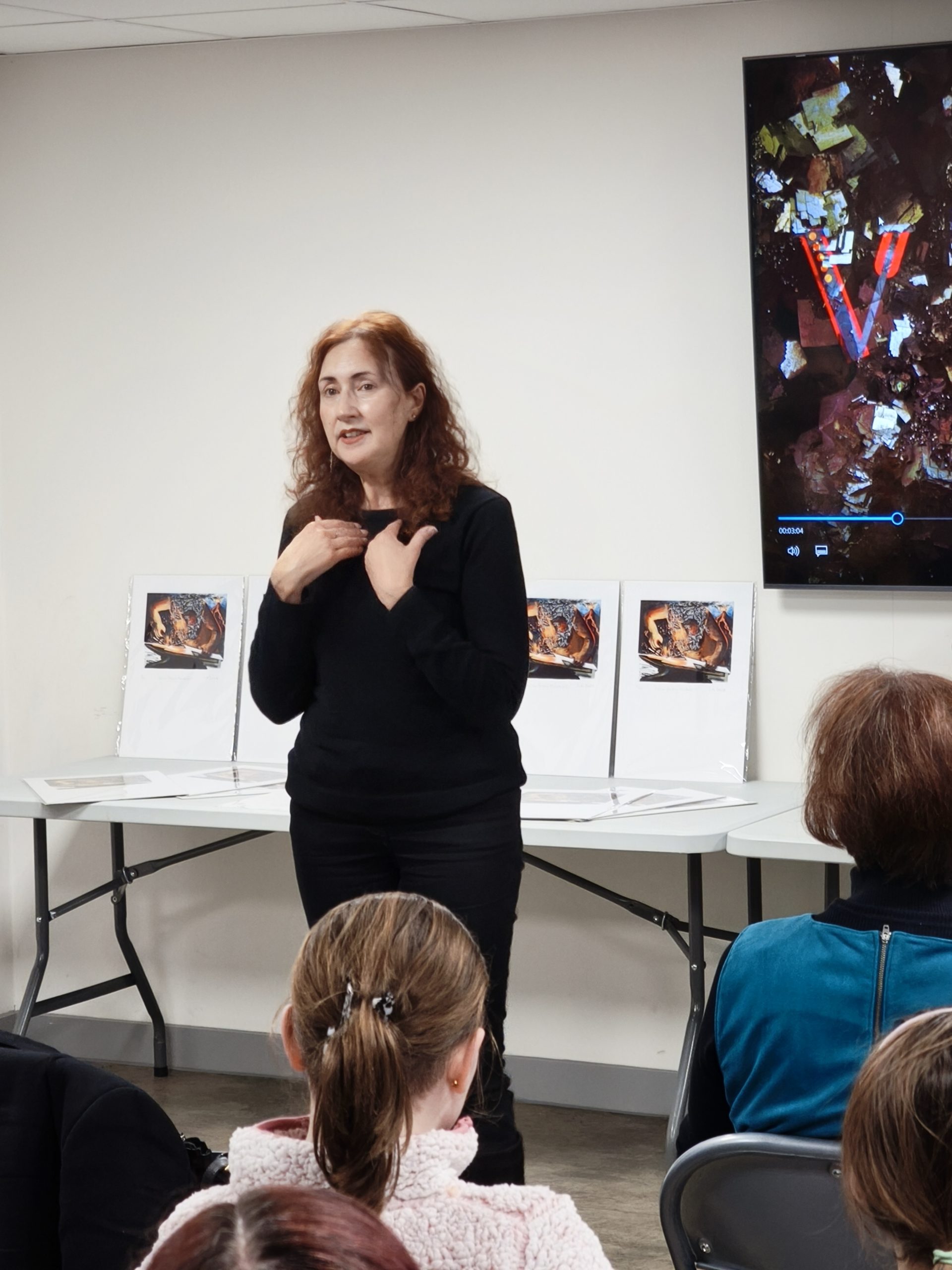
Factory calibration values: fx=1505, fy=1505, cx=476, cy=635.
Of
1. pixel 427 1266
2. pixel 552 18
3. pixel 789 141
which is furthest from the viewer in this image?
pixel 552 18

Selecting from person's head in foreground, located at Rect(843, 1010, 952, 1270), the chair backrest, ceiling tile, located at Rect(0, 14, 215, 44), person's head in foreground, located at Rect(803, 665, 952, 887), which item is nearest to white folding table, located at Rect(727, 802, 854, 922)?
person's head in foreground, located at Rect(803, 665, 952, 887)

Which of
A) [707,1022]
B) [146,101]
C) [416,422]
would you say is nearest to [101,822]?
[146,101]

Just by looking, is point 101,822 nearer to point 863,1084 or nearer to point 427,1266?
point 427,1266

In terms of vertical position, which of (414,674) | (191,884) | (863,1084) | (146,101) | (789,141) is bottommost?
(191,884)

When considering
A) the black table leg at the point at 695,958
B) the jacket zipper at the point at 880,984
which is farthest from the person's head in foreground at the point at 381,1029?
the black table leg at the point at 695,958

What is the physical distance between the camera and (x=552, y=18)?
339 centimetres

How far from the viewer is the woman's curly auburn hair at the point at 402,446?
2227 millimetres

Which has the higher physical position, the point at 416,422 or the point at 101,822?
the point at 416,422

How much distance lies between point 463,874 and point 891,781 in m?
0.75

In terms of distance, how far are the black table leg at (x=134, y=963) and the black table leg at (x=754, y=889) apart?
5.09ft

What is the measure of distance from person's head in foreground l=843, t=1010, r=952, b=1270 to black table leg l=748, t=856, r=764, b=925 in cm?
210

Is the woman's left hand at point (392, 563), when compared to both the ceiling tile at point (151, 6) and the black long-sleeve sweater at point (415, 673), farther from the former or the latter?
the ceiling tile at point (151, 6)

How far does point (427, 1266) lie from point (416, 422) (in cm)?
139

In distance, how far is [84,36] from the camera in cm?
359
